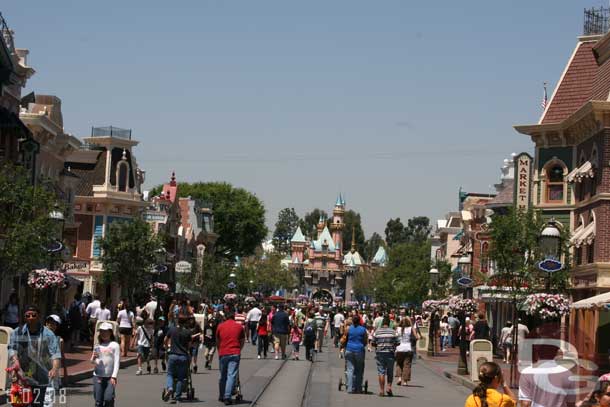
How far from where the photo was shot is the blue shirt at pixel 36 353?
14109 mm

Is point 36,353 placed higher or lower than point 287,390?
higher

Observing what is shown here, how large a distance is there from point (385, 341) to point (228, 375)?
5.37 m

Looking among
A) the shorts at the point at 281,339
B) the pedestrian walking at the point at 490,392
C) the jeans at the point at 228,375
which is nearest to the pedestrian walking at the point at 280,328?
the shorts at the point at 281,339

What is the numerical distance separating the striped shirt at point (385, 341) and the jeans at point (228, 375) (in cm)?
475

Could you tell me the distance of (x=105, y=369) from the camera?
52.2 feet

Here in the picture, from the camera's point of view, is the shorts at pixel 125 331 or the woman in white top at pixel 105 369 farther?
the shorts at pixel 125 331

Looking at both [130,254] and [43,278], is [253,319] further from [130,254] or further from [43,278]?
[43,278]

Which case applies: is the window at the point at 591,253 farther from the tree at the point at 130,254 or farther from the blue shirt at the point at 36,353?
the blue shirt at the point at 36,353

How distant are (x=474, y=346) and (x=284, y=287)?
14010 centimetres

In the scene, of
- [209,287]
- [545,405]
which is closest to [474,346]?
[545,405]

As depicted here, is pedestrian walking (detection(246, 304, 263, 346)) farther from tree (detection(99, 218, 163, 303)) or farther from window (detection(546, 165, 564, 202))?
window (detection(546, 165, 564, 202))

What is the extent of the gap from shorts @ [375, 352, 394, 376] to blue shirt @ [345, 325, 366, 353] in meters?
0.46

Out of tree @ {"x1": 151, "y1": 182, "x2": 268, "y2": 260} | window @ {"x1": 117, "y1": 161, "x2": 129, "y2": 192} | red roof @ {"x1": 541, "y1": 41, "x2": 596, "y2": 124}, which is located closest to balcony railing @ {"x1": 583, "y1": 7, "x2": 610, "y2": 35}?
red roof @ {"x1": 541, "y1": 41, "x2": 596, "y2": 124}

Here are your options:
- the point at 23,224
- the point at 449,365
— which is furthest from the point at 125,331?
the point at 449,365
